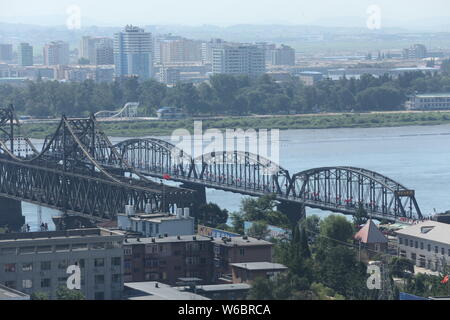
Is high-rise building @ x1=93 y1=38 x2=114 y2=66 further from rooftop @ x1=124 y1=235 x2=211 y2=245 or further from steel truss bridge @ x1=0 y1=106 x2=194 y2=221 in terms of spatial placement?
rooftop @ x1=124 y1=235 x2=211 y2=245

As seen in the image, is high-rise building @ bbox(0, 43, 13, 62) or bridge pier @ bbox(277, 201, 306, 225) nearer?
bridge pier @ bbox(277, 201, 306, 225)

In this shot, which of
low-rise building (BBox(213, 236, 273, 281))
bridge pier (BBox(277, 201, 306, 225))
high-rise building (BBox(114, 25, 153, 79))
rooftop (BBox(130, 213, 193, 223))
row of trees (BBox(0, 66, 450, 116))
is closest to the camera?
low-rise building (BBox(213, 236, 273, 281))

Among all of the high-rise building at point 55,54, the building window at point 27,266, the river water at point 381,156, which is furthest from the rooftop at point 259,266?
the high-rise building at point 55,54

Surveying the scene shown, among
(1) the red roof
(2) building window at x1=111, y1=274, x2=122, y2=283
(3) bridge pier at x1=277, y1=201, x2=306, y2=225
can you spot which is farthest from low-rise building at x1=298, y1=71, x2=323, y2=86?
(2) building window at x1=111, y1=274, x2=122, y2=283

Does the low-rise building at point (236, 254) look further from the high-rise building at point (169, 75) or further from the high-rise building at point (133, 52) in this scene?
the high-rise building at point (133, 52)

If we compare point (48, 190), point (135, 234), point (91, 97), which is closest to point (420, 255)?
point (135, 234)

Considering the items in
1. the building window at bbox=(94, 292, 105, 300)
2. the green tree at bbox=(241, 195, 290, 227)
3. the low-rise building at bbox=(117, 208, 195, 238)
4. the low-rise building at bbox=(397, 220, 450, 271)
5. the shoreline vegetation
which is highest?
the building window at bbox=(94, 292, 105, 300)
